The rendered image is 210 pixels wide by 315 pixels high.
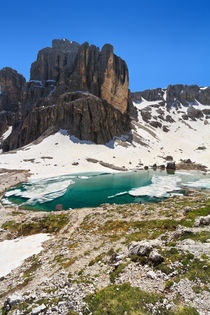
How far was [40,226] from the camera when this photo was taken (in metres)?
20.9

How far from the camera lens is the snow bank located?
1338 centimetres

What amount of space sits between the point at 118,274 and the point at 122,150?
88.9 m

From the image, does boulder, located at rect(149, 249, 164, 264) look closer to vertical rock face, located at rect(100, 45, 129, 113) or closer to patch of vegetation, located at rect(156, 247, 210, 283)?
patch of vegetation, located at rect(156, 247, 210, 283)

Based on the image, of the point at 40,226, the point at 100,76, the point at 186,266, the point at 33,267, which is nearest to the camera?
→ the point at 186,266

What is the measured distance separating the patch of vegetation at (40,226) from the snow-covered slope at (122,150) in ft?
117

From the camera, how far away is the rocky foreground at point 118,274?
668 cm

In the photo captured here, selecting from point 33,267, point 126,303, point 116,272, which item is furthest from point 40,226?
point 126,303

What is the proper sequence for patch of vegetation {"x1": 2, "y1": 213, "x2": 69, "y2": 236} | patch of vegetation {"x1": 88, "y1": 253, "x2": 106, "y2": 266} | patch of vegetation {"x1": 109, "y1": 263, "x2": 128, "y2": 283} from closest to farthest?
1. patch of vegetation {"x1": 109, "y1": 263, "x2": 128, "y2": 283}
2. patch of vegetation {"x1": 88, "y1": 253, "x2": 106, "y2": 266}
3. patch of vegetation {"x1": 2, "y1": 213, "x2": 69, "y2": 236}

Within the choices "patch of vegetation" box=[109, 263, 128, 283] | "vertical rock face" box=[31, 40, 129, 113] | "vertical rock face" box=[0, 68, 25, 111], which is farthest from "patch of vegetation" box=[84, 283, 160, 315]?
"vertical rock face" box=[0, 68, 25, 111]

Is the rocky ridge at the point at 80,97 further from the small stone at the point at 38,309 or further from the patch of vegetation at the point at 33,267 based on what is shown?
the small stone at the point at 38,309

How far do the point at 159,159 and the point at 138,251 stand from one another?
89.9 m

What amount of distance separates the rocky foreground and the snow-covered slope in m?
45.7

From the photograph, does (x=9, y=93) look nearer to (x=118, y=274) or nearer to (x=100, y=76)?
(x=100, y=76)

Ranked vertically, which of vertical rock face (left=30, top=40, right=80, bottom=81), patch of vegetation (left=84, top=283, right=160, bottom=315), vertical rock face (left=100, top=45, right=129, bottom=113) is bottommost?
patch of vegetation (left=84, top=283, right=160, bottom=315)
